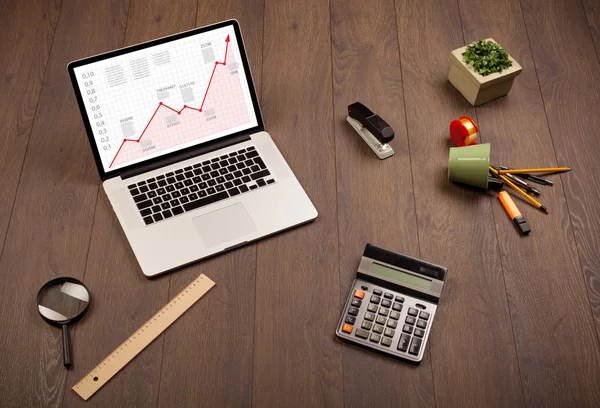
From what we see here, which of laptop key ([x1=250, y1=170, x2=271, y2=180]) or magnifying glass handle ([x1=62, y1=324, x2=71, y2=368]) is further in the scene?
laptop key ([x1=250, y1=170, x2=271, y2=180])

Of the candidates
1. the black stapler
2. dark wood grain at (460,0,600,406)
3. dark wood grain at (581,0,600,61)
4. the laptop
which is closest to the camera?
dark wood grain at (460,0,600,406)

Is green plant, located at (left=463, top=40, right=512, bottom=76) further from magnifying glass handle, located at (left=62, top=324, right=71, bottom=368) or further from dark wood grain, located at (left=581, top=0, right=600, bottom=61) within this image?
magnifying glass handle, located at (left=62, top=324, right=71, bottom=368)

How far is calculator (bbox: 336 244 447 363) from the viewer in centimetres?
128

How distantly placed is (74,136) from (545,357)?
1.15 metres

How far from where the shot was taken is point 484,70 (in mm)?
1591

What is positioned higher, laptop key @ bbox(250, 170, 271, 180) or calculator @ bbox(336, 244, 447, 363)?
laptop key @ bbox(250, 170, 271, 180)

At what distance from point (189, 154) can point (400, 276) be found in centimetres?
54

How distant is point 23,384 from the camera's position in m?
1.27

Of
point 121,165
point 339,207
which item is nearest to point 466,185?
point 339,207

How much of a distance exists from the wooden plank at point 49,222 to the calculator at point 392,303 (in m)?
0.56

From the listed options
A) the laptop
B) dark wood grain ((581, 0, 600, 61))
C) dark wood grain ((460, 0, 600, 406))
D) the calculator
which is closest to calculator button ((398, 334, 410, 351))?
the calculator

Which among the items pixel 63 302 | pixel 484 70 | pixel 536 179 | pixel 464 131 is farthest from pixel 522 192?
pixel 63 302

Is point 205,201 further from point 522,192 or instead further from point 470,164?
point 522,192

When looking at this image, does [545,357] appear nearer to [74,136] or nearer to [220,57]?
[220,57]
